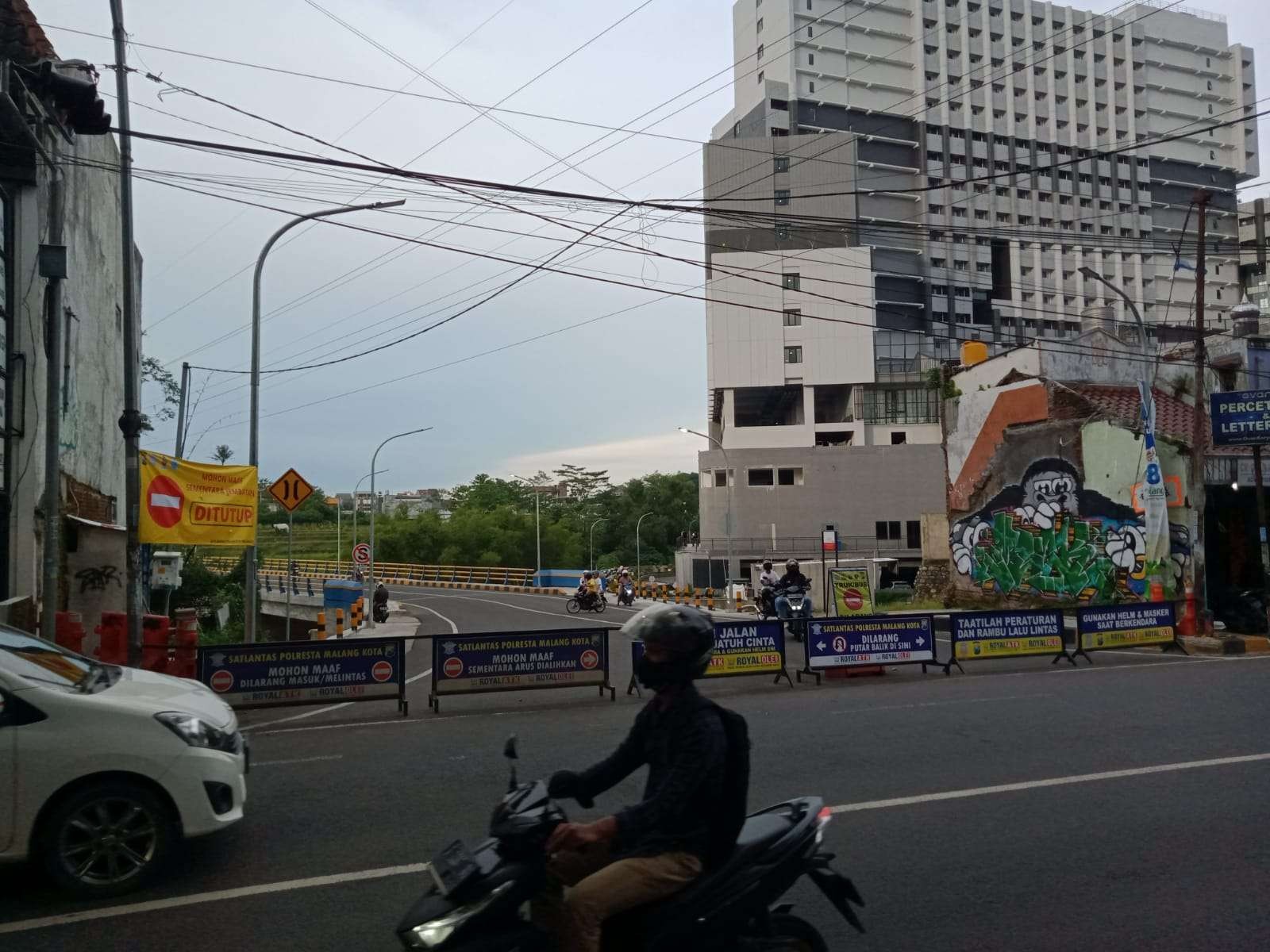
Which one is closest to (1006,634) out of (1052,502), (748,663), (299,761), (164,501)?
(748,663)

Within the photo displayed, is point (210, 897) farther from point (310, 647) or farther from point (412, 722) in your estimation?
point (310, 647)

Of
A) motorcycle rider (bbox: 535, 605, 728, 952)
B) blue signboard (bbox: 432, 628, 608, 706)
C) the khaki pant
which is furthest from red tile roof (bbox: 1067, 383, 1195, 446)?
the khaki pant

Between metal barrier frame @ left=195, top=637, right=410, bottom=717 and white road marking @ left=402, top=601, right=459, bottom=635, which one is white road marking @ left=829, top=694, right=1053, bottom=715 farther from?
white road marking @ left=402, top=601, right=459, bottom=635

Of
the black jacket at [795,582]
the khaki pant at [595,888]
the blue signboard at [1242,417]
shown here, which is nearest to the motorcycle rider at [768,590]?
the black jacket at [795,582]

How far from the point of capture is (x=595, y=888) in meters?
3.46

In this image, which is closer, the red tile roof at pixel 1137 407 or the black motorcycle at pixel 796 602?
the black motorcycle at pixel 796 602

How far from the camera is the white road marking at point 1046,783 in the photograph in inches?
298

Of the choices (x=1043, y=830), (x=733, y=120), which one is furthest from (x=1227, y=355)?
(x=733, y=120)

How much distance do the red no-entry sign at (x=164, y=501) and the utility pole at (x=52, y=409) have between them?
7.37 ft

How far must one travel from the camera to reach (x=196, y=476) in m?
17.3

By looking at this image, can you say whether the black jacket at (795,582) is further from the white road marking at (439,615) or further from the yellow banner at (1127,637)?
the white road marking at (439,615)

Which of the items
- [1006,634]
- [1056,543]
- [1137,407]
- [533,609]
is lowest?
[533,609]

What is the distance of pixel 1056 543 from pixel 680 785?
2686cm

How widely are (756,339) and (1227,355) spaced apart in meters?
46.8
